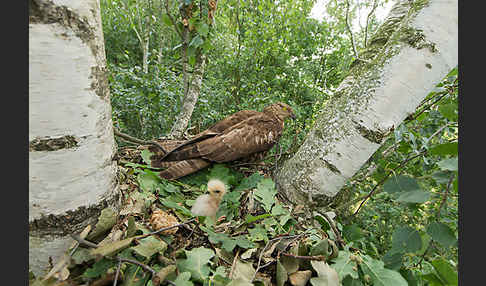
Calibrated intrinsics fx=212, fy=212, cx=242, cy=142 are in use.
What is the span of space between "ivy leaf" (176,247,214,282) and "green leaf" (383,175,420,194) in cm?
58

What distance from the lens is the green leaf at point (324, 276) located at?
60 cm

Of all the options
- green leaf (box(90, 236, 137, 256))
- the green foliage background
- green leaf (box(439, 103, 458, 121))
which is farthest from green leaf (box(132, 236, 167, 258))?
the green foliage background

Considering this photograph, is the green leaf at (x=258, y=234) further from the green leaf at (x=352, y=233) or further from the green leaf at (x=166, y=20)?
the green leaf at (x=166, y=20)

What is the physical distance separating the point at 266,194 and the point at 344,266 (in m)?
0.38

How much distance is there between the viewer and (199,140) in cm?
139

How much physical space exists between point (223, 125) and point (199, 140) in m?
0.34

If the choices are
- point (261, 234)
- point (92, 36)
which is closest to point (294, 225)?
point (261, 234)

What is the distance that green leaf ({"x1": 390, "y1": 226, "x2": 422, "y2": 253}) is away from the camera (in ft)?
2.03

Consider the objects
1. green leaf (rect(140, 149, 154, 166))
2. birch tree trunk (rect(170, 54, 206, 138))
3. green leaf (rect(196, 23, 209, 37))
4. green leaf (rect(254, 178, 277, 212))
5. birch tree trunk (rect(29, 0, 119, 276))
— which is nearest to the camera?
birch tree trunk (rect(29, 0, 119, 276))

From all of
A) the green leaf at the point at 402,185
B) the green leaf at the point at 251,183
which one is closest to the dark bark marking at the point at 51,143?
the green leaf at the point at 251,183

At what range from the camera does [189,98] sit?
216 centimetres

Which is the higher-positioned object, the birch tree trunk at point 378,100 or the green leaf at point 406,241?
the birch tree trunk at point 378,100

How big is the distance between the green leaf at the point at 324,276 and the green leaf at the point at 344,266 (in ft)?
0.14

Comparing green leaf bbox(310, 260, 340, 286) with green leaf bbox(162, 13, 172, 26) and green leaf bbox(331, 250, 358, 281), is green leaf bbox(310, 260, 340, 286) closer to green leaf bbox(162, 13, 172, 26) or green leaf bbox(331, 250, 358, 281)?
green leaf bbox(331, 250, 358, 281)
